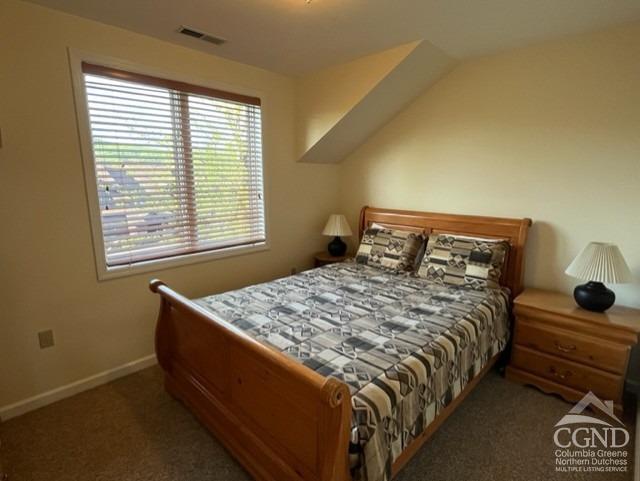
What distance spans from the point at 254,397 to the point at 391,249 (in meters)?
1.86

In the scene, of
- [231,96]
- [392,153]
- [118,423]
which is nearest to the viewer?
[118,423]

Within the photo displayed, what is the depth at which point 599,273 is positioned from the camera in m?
2.02

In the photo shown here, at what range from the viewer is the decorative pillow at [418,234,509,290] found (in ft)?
8.22

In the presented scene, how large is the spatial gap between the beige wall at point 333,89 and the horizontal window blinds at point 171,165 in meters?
0.48

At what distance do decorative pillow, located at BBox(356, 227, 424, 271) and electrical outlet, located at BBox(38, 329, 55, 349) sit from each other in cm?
241

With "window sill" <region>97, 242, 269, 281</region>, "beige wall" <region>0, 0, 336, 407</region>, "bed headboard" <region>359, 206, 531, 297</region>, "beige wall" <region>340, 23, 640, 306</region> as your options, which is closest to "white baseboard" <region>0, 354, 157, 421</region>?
"beige wall" <region>0, 0, 336, 407</region>

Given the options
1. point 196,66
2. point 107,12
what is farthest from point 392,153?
point 107,12

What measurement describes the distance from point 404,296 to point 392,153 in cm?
162

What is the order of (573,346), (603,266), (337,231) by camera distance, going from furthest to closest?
1. (337,231)
2. (573,346)
3. (603,266)

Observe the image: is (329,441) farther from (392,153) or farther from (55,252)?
(392,153)

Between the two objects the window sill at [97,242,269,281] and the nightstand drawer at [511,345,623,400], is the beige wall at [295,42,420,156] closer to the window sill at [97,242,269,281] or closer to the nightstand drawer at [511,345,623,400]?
the window sill at [97,242,269,281]

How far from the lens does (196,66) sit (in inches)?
102

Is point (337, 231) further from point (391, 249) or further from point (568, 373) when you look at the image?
point (568, 373)

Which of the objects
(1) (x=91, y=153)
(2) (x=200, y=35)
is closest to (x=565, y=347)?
(2) (x=200, y=35)
